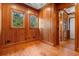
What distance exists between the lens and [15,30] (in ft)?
14.1

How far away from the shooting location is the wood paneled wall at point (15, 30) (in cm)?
368

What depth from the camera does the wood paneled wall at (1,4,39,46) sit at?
3.68 metres

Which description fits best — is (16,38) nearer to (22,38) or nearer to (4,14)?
(22,38)

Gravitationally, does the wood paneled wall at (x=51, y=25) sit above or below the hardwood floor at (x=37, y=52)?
above

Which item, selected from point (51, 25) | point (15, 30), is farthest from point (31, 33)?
point (51, 25)

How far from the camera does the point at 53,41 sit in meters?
4.21

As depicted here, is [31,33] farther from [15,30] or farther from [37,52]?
[37,52]

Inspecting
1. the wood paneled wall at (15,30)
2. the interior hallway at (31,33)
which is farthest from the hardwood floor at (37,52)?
the wood paneled wall at (15,30)

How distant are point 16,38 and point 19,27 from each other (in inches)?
21.0

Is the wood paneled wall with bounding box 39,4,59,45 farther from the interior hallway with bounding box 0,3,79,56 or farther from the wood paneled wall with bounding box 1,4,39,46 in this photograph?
the wood paneled wall with bounding box 1,4,39,46

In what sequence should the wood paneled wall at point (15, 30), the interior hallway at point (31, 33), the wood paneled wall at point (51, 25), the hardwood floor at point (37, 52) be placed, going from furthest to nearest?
the wood paneled wall at point (51, 25)
the wood paneled wall at point (15, 30)
the interior hallway at point (31, 33)
the hardwood floor at point (37, 52)

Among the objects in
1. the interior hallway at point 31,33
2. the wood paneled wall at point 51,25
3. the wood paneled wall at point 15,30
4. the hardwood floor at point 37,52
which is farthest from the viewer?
the wood paneled wall at point 51,25

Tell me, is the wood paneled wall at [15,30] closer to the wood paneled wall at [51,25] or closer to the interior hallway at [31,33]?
the interior hallway at [31,33]

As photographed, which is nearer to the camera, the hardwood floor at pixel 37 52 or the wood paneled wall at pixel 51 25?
the hardwood floor at pixel 37 52
